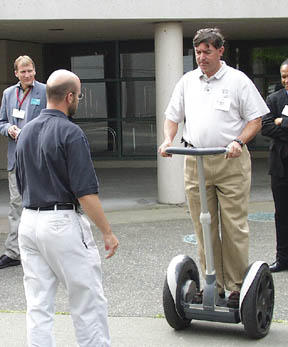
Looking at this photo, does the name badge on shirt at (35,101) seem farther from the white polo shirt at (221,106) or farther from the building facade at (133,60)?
the building facade at (133,60)

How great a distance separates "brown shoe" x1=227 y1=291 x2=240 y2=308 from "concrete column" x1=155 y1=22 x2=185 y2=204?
207 inches

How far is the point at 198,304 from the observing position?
455 centimetres

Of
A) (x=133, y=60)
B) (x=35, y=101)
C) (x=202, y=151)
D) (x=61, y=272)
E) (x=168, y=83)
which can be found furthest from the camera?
(x=133, y=60)

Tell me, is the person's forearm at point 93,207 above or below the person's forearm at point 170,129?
below

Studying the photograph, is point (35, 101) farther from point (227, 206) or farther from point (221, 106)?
point (227, 206)

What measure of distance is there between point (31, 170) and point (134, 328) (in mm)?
1749

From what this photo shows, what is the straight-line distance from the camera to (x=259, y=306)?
443 cm

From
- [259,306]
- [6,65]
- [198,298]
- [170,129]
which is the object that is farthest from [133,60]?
[259,306]

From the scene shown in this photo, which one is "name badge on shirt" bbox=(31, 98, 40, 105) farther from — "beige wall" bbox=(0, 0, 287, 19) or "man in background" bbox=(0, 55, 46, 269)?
"beige wall" bbox=(0, 0, 287, 19)

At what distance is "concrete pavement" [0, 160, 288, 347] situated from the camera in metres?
4.64

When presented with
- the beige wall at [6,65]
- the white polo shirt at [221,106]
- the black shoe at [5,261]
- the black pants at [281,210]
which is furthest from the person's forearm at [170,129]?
the beige wall at [6,65]

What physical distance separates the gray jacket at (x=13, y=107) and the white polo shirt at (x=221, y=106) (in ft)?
7.15

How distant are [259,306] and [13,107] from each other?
10.6ft

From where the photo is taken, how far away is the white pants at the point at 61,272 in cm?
360
